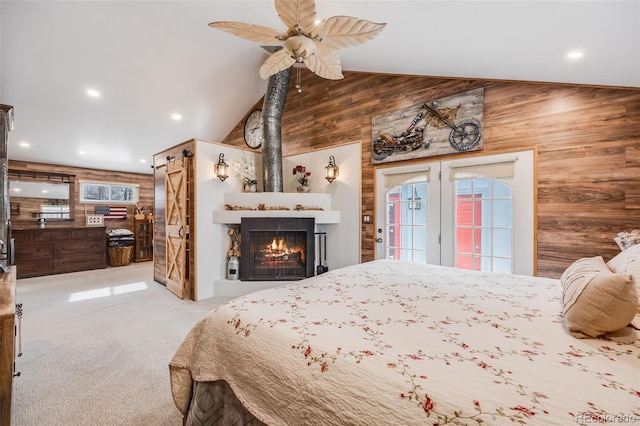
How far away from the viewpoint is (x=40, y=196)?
5.88 meters

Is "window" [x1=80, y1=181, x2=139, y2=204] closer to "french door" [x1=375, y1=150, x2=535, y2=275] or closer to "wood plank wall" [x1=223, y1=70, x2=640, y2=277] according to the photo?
"french door" [x1=375, y1=150, x2=535, y2=275]

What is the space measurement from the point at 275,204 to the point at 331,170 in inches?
42.1

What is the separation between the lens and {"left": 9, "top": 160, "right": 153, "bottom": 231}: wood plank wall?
5703mm

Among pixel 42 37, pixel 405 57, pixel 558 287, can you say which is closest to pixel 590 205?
pixel 558 287

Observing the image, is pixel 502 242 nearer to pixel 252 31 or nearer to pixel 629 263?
pixel 629 263

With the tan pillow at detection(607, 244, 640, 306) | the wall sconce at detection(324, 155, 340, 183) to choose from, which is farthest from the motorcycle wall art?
the tan pillow at detection(607, 244, 640, 306)

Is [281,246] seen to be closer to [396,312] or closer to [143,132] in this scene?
[396,312]

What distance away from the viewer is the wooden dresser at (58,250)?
16.8 feet

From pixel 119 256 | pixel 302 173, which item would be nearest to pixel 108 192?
pixel 119 256

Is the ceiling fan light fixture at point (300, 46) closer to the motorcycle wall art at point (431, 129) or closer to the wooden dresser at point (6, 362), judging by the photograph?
the wooden dresser at point (6, 362)

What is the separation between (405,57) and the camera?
3.11m

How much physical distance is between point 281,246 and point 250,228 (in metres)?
0.58

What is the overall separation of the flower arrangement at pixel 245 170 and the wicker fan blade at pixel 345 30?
2.82 metres

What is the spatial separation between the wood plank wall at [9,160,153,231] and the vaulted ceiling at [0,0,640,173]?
22cm
